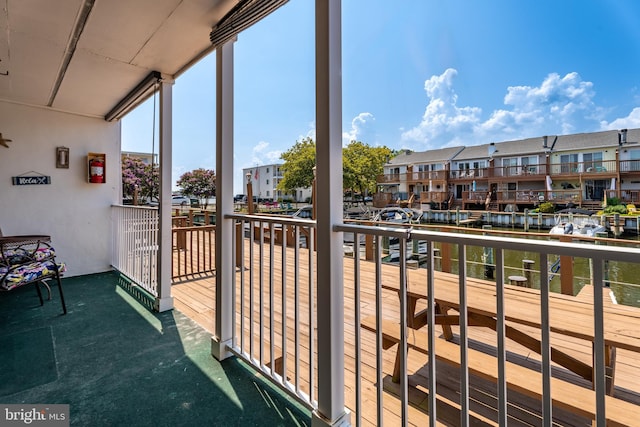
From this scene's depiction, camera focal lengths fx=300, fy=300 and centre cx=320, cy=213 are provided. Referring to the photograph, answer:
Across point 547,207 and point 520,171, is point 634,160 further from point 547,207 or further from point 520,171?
point 520,171

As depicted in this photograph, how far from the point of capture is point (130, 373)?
1.88 meters

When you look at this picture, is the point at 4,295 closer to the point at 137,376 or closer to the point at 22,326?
the point at 22,326

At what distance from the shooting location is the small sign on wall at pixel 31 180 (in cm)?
354

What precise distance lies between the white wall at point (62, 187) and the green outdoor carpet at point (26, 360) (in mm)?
1818

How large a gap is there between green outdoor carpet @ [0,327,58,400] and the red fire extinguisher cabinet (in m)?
2.15

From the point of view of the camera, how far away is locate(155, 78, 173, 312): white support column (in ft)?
9.39

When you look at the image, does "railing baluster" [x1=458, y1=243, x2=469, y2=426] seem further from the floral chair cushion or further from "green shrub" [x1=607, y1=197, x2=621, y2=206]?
the floral chair cushion

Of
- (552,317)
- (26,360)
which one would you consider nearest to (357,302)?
(552,317)

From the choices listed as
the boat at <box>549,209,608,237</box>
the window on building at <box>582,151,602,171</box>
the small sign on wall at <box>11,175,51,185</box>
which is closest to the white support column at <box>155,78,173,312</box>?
the small sign on wall at <box>11,175,51,185</box>

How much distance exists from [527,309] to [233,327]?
1.84 metres

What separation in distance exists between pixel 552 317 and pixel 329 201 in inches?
50.7

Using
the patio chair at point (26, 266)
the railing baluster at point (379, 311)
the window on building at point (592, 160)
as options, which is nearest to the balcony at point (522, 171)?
the window on building at point (592, 160)

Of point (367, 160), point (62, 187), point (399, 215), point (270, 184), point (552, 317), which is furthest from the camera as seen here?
point (270, 184)

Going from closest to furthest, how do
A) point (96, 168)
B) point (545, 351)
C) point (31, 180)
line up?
point (545, 351), point (31, 180), point (96, 168)
